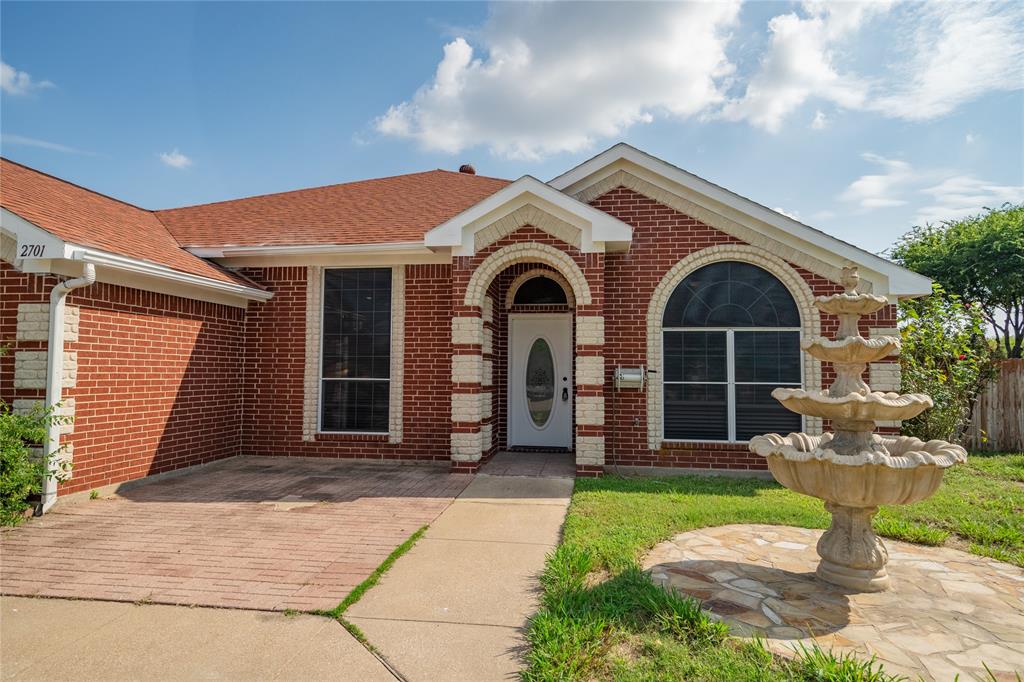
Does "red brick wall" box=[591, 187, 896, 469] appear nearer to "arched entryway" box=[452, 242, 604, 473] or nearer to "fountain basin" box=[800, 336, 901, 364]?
"arched entryway" box=[452, 242, 604, 473]

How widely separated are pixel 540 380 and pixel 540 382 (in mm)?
39

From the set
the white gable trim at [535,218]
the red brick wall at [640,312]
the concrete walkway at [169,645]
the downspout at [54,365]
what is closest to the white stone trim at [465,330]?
the white gable trim at [535,218]

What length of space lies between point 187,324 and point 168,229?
3.22 meters

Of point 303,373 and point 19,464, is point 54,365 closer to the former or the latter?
point 19,464

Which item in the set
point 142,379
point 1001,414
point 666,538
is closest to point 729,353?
point 666,538

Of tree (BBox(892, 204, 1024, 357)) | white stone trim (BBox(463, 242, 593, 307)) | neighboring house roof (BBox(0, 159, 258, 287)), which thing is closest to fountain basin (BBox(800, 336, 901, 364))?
white stone trim (BBox(463, 242, 593, 307))

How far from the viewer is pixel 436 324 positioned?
938 cm

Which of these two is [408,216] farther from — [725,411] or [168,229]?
[725,411]

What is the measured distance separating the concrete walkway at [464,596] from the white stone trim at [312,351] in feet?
14.0

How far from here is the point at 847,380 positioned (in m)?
4.66

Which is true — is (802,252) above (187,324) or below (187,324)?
above

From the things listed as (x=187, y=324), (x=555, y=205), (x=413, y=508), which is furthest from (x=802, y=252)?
(x=187, y=324)

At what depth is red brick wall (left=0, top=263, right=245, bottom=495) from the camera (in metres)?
6.71

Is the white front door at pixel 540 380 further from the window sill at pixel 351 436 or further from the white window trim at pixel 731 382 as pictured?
the window sill at pixel 351 436
